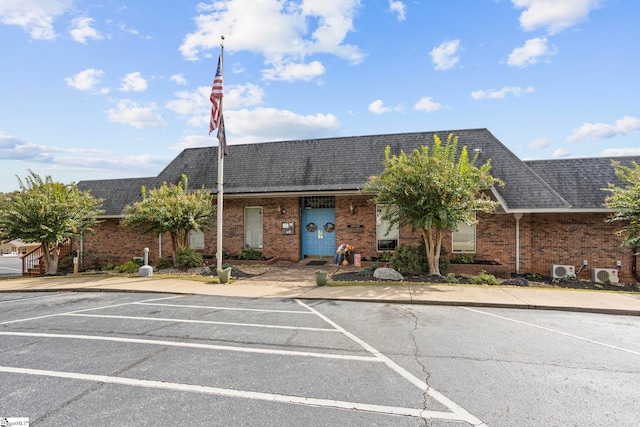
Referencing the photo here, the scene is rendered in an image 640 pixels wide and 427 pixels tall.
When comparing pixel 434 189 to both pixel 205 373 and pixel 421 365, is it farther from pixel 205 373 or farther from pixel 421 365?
pixel 205 373

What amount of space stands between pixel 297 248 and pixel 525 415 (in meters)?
13.6

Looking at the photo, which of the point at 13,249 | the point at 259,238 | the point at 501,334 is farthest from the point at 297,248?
the point at 13,249

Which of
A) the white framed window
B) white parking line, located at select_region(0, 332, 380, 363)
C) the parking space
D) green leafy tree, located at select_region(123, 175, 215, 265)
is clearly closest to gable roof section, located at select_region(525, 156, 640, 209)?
the parking space

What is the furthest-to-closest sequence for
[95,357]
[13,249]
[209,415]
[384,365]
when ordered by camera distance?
1. [13,249]
2. [95,357]
3. [384,365]
4. [209,415]

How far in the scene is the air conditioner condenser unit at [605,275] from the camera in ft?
43.6

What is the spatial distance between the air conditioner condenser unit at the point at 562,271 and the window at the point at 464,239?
3.08 metres

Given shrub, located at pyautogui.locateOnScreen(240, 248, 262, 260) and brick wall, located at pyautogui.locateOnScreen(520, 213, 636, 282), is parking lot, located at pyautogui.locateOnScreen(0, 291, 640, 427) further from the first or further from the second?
shrub, located at pyautogui.locateOnScreen(240, 248, 262, 260)

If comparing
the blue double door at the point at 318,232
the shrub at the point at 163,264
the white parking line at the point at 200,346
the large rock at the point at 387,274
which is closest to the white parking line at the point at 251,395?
the white parking line at the point at 200,346

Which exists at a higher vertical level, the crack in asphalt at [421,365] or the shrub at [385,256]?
the shrub at [385,256]

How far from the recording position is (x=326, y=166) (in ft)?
57.2

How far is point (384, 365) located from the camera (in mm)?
5027

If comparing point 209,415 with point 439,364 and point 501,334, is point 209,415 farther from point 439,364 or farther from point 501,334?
point 501,334

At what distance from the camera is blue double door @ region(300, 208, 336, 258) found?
664 inches

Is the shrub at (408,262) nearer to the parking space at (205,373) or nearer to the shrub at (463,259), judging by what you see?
the shrub at (463,259)
